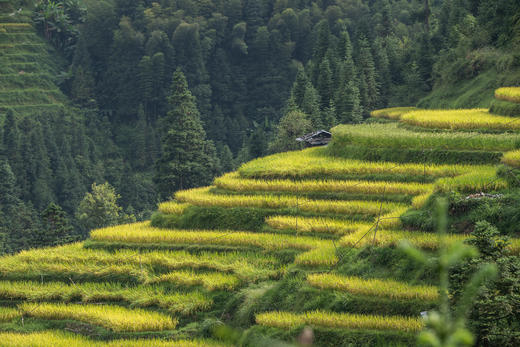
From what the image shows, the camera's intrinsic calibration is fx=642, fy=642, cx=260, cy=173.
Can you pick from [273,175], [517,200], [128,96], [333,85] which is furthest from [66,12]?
[517,200]

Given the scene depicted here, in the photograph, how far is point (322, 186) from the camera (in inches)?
730

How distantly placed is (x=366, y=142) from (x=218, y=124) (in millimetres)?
50702

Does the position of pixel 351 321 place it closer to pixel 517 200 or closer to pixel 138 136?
pixel 517 200

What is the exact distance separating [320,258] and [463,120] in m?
9.67

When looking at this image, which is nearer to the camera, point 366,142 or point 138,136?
point 366,142

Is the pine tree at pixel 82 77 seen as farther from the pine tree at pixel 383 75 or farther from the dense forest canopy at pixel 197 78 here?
the pine tree at pixel 383 75

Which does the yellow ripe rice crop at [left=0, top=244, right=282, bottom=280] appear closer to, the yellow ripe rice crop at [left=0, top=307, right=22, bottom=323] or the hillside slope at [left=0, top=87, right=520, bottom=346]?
the hillside slope at [left=0, top=87, right=520, bottom=346]

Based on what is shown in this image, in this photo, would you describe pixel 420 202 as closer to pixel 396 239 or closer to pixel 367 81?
pixel 396 239

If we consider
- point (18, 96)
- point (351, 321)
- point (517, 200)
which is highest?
point (18, 96)

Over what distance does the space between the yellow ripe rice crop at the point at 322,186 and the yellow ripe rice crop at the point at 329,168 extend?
1.28ft

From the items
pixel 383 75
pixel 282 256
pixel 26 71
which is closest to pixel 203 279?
pixel 282 256

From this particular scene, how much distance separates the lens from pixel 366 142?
2108 centimetres

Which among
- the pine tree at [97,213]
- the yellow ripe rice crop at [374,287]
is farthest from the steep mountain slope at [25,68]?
the yellow ripe rice crop at [374,287]

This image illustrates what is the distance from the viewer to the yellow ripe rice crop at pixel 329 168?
17.8 m
